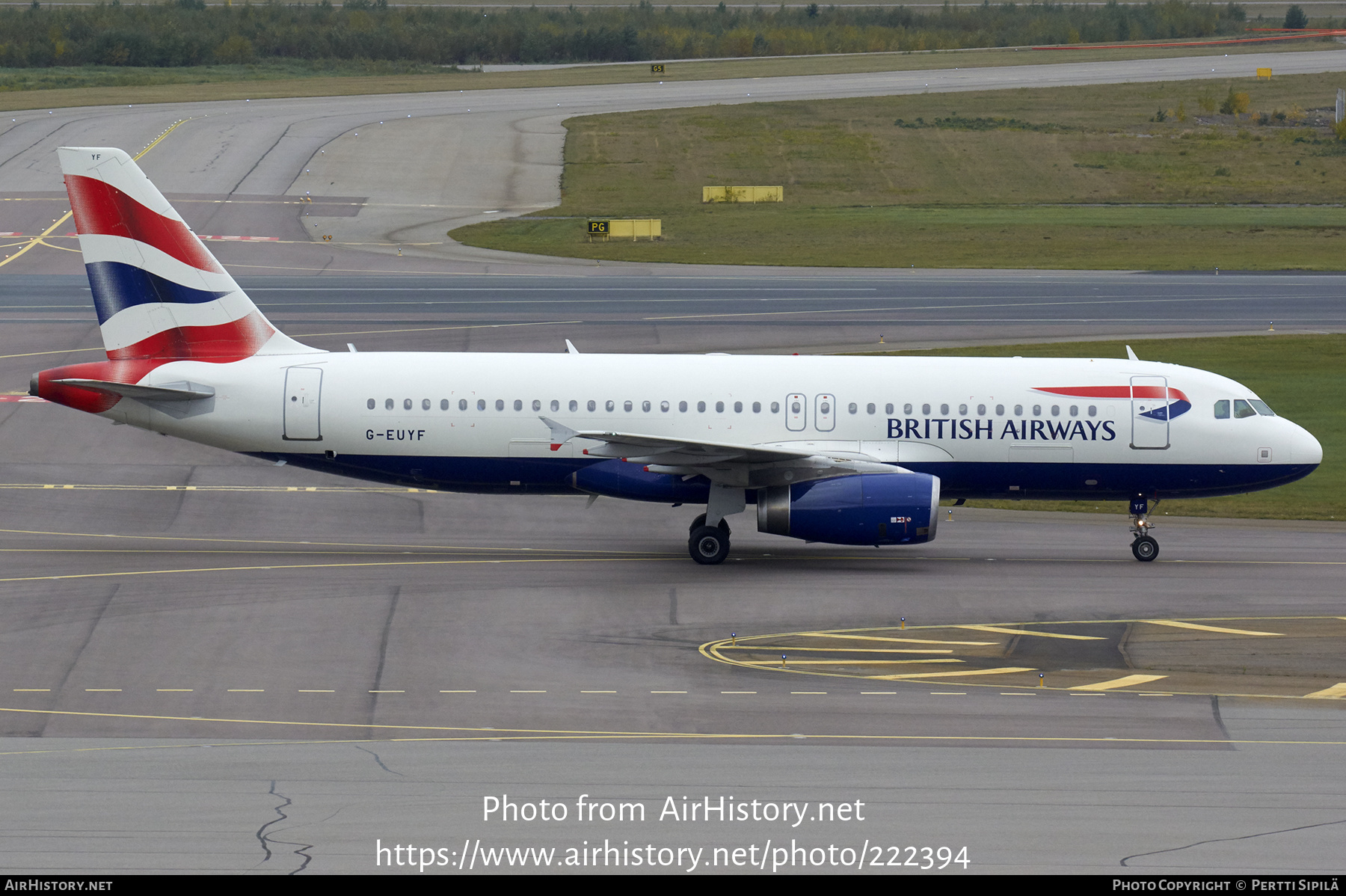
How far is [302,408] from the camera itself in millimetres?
32781

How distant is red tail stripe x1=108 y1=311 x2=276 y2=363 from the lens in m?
33.4

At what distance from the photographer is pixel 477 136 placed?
10469 cm

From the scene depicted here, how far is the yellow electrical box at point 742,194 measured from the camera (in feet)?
296

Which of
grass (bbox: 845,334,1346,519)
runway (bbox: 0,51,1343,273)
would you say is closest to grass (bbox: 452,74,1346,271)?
runway (bbox: 0,51,1343,273)

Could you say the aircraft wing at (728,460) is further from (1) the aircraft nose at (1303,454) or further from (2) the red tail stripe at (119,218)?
(2) the red tail stripe at (119,218)

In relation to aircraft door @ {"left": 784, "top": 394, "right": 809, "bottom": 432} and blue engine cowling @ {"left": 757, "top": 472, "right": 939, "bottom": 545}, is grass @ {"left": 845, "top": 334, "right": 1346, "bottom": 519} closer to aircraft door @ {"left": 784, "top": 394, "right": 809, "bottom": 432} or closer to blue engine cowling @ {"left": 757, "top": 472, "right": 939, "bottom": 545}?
blue engine cowling @ {"left": 757, "top": 472, "right": 939, "bottom": 545}

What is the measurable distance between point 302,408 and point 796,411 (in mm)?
10711

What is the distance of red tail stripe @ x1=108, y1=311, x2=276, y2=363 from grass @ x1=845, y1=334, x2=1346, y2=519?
61.1 ft

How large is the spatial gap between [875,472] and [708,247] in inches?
1803

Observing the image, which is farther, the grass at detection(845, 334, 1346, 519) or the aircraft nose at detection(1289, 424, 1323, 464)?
the grass at detection(845, 334, 1346, 519)

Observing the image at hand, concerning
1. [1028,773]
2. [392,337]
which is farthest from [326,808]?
[392,337]

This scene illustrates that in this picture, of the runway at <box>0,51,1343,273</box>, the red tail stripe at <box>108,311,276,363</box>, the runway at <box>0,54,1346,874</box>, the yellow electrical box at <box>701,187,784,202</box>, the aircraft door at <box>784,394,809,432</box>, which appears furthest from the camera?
the yellow electrical box at <box>701,187,784,202</box>

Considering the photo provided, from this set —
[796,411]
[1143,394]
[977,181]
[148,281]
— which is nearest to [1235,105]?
[977,181]

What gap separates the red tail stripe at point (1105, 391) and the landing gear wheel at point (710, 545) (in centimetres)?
764
